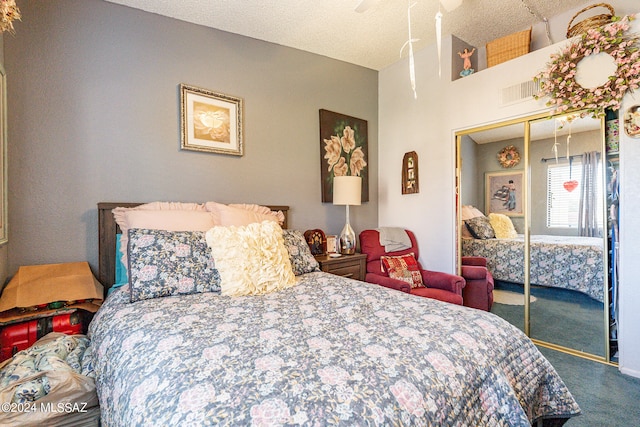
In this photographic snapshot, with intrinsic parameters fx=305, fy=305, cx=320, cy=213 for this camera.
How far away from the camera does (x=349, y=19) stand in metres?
2.65

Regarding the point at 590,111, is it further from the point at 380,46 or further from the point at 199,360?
the point at 199,360

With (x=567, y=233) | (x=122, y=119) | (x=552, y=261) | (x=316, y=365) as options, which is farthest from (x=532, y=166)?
(x=122, y=119)

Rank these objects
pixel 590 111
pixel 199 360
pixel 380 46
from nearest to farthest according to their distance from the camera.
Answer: pixel 199 360
pixel 590 111
pixel 380 46

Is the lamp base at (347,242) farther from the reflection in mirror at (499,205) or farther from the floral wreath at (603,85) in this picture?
the floral wreath at (603,85)

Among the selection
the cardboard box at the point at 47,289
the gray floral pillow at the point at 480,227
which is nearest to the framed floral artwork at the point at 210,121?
the cardboard box at the point at 47,289

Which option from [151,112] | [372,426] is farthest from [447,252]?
[151,112]

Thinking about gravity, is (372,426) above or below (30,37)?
below

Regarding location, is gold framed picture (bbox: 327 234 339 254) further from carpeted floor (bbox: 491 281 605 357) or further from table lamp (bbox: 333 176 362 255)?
carpeted floor (bbox: 491 281 605 357)

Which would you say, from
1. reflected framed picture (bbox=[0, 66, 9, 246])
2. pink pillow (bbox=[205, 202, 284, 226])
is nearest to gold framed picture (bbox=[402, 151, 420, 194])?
pink pillow (bbox=[205, 202, 284, 226])

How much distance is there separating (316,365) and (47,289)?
1825 mm

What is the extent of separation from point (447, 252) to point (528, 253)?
2.32ft

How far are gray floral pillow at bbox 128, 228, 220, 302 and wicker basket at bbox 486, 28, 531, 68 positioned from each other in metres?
2.99

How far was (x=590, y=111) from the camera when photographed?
2.25 meters

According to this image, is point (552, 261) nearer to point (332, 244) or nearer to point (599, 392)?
point (599, 392)
